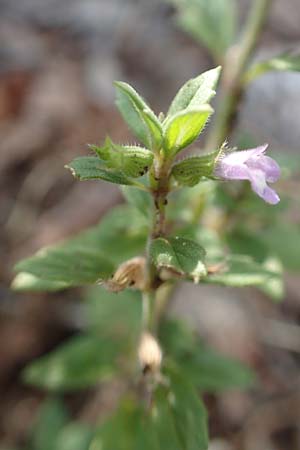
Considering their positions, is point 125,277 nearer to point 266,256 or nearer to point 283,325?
point 266,256

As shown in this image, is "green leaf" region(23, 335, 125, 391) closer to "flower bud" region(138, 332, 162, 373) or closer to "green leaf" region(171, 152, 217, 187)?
"flower bud" region(138, 332, 162, 373)

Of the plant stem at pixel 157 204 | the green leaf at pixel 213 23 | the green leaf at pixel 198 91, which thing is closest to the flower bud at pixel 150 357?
the plant stem at pixel 157 204

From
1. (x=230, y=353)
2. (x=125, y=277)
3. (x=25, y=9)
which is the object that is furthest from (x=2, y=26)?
(x=125, y=277)

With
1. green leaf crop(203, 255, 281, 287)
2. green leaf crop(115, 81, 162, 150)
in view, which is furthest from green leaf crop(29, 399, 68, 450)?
green leaf crop(115, 81, 162, 150)

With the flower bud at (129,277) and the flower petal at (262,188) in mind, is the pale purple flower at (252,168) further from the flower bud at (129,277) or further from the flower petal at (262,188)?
the flower bud at (129,277)

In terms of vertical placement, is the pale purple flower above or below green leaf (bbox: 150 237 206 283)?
above

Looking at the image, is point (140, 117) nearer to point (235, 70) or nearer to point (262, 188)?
point (262, 188)
